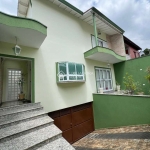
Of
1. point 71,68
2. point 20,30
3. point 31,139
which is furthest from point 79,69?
point 31,139

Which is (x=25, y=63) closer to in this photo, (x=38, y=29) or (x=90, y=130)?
(x=38, y=29)

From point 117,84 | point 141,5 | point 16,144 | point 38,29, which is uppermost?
point 141,5

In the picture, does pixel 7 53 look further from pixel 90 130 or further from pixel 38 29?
pixel 90 130

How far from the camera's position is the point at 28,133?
8.38 feet

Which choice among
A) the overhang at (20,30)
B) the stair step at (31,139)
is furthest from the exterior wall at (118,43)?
the stair step at (31,139)

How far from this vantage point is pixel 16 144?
2143 millimetres

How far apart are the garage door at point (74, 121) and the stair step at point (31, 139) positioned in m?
2.31

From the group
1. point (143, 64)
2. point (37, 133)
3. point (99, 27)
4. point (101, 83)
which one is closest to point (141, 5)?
point (99, 27)

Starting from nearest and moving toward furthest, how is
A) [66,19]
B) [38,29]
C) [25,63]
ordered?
1. [38,29]
2. [66,19]
3. [25,63]

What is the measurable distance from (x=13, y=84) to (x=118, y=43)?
9.63m

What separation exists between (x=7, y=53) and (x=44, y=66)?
62.0 inches

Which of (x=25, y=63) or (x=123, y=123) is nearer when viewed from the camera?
(x=123, y=123)

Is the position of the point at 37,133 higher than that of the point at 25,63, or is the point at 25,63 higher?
the point at 25,63

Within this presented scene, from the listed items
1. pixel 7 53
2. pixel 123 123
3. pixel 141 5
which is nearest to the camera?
pixel 7 53
